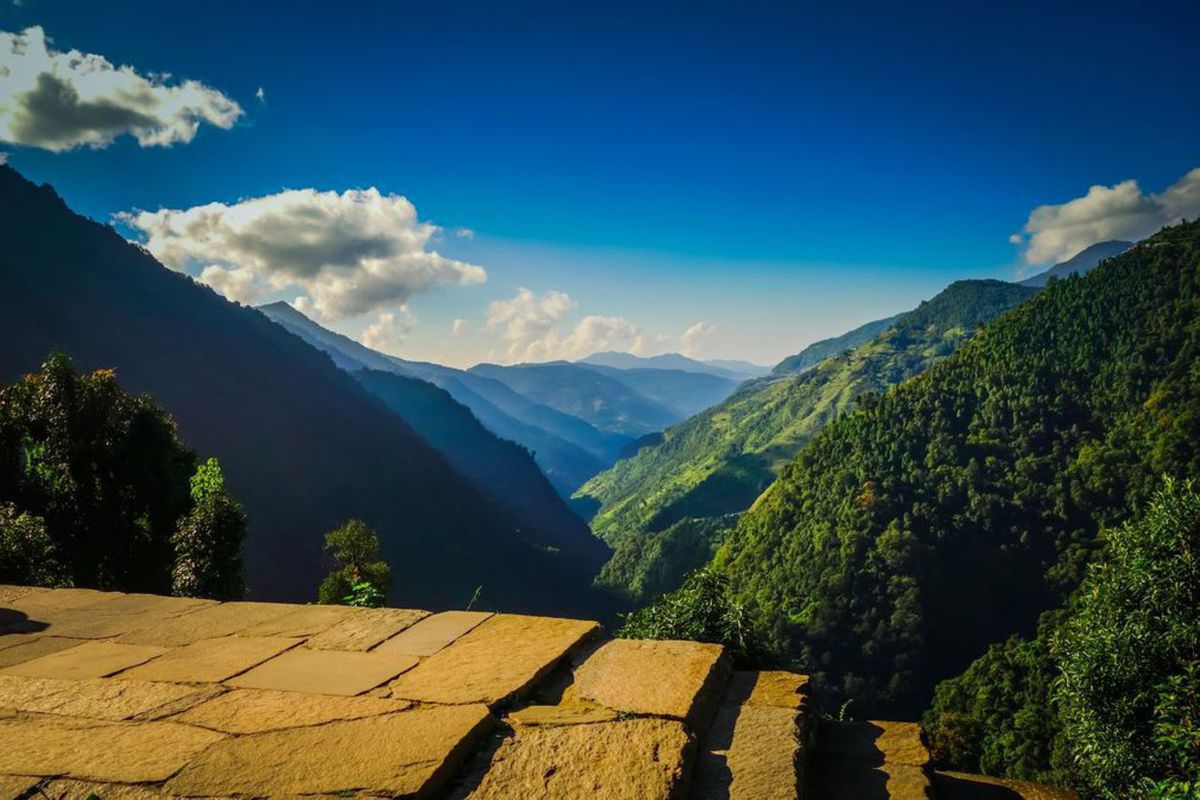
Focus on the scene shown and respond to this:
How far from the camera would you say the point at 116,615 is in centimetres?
539

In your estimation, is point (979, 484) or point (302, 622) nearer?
point (302, 622)

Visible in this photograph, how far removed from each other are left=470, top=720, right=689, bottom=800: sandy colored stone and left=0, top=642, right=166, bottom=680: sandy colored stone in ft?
9.77

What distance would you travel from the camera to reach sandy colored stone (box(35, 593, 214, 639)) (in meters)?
4.92

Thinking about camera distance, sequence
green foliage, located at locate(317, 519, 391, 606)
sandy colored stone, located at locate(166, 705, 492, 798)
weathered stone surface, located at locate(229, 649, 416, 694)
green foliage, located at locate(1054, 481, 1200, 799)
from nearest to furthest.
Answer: sandy colored stone, located at locate(166, 705, 492, 798)
weathered stone surface, located at locate(229, 649, 416, 694)
green foliage, located at locate(1054, 481, 1200, 799)
green foliage, located at locate(317, 519, 391, 606)

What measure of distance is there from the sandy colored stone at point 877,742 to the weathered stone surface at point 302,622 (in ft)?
12.7

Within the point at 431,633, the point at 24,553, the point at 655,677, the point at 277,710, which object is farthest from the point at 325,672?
the point at 24,553

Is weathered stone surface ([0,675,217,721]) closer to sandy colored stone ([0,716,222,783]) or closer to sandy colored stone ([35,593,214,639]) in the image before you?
sandy colored stone ([0,716,222,783])

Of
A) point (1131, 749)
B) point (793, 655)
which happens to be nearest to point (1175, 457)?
point (793, 655)

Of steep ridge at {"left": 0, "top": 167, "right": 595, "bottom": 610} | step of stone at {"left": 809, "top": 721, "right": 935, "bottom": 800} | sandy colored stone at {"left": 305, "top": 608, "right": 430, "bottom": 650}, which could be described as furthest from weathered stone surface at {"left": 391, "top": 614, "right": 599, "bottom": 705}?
steep ridge at {"left": 0, "top": 167, "right": 595, "bottom": 610}

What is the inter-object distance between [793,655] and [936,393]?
3100 inches

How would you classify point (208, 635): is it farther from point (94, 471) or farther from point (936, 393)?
point (936, 393)

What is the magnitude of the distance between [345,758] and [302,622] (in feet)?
8.81

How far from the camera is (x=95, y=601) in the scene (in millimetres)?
5816

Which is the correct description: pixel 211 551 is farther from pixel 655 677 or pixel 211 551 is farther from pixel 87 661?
pixel 655 677
